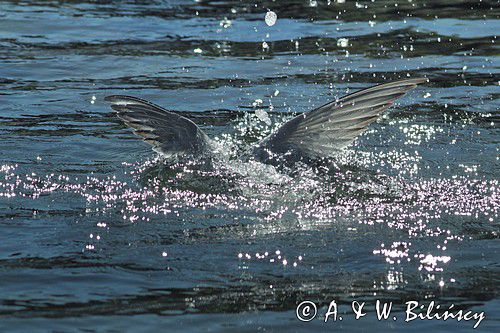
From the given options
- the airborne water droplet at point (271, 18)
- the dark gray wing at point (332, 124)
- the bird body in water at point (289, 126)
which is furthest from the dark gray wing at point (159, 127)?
the airborne water droplet at point (271, 18)

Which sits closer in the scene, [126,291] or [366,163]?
[126,291]

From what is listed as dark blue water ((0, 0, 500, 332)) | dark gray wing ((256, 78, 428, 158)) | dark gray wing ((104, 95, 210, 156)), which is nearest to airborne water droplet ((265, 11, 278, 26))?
dark blue water ((0, 0, 500, 332))

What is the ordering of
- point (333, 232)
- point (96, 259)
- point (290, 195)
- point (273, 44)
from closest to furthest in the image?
point (96, 259)
point (333, 232)
point (290, 195)
point (273, 44)

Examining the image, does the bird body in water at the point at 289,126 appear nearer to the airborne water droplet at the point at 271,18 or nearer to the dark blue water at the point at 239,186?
the dark blue water at the point at 239,186

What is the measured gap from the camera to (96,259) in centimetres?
624

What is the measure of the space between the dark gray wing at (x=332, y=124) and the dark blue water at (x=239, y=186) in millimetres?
205

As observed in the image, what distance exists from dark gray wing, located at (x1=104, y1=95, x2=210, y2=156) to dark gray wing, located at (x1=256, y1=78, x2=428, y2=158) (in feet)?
1.69

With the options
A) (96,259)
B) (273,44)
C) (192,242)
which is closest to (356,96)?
(192,242)

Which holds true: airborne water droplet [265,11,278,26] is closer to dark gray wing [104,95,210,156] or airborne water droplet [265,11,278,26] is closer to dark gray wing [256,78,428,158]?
dark gray wing [256,78,428,158]

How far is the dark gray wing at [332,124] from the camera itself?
8008 mm

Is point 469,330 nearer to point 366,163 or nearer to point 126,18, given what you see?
point 366,163

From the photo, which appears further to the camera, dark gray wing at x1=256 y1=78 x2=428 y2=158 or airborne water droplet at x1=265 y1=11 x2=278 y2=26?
airborne water droplet at x1=265 y1=11 x2=278 y2=26

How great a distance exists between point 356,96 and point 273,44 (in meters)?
4.94

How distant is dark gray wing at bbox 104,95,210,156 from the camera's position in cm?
797
